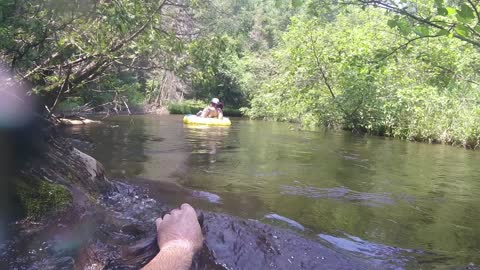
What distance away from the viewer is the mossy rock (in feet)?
11.0

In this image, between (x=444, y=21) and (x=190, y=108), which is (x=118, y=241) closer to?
(x=444, y=21)

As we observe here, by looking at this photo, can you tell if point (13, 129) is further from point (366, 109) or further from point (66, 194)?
point (366, 109)

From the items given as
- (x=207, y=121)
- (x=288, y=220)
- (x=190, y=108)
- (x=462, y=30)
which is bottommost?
(x=288, y=220)

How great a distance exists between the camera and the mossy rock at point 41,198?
3351mm

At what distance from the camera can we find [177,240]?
2.94 metres

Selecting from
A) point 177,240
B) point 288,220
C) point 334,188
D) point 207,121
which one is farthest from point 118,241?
point 207,121

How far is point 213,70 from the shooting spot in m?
6.73

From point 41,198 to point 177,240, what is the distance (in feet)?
4.26

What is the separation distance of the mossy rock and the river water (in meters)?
1.70

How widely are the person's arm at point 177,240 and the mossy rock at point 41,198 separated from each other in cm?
89

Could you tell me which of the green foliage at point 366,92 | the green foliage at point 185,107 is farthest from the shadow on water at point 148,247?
the green foliage at point 185,107

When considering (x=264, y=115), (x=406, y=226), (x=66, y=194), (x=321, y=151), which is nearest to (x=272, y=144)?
(x=321, y=151)

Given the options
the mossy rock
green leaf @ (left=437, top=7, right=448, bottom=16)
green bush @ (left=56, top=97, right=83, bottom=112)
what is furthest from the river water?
green leaf @ (left=437, top=7, right=448, bottom=16)

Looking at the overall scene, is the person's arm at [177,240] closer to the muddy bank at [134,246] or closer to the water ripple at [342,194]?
the muddy bank at [134,246]
